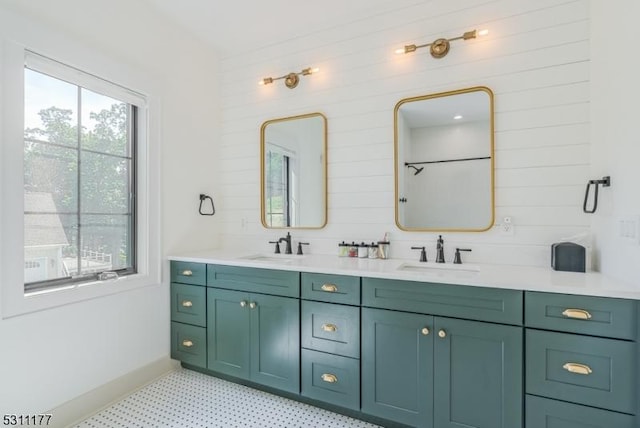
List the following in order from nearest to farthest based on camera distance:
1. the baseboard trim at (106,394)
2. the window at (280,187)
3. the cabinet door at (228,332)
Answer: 1. the baseboard trim at (106,394)
2. the cabinet door at (228,332)
3. the window at (280,187)

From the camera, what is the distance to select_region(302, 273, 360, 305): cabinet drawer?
1958 millimetres

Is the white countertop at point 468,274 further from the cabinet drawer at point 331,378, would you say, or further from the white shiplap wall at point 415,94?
the cabinet drawer at point 331,378

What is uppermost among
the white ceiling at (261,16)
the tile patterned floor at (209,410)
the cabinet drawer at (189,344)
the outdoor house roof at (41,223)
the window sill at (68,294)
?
the white ceiling at (261,16)

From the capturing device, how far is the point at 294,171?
9.45 ft

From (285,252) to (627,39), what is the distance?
248 centimetres

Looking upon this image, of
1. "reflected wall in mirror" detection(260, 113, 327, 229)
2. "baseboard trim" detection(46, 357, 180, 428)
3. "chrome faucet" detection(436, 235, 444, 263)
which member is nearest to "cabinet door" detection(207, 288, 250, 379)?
"baseboard trim" detection(46, 357, 180, 428)

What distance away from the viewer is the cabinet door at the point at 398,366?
1.77 meters

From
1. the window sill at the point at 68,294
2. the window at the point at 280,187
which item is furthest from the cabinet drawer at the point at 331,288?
the window sill at the point at 68,294

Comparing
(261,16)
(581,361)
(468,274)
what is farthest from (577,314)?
(261,16)

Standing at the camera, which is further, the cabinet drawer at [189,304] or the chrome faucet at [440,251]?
the cabinet drawer at [189,304]

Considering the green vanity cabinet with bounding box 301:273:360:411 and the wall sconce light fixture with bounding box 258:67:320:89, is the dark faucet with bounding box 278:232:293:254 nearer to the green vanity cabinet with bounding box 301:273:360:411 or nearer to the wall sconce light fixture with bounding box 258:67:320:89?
the green vanity cabinet with bounding box 301:273:360:411

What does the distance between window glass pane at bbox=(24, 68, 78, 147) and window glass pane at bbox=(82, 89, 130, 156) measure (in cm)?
7

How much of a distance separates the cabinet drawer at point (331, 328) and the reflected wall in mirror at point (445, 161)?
2.74 ft

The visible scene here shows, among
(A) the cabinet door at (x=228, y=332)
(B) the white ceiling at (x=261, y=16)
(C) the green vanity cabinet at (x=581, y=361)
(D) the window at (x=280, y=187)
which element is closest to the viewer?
(C) the green vanity cabinet at (x=581, y=361)
